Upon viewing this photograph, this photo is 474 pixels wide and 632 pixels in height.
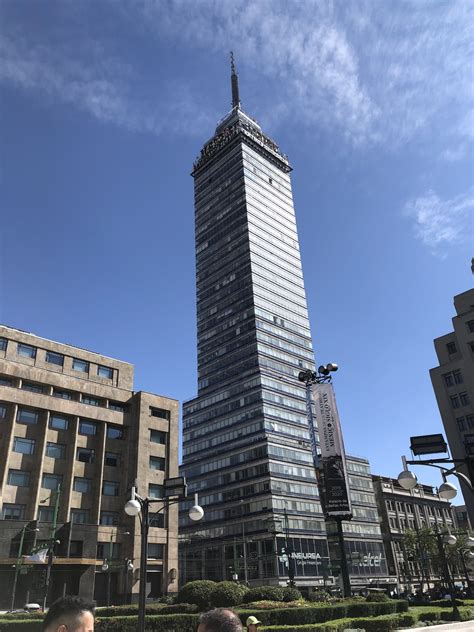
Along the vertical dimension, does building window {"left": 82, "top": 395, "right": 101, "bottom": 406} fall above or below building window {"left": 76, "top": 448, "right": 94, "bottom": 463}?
above

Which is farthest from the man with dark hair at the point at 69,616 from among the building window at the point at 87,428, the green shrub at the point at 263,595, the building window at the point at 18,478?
the building window at the point at 87,428

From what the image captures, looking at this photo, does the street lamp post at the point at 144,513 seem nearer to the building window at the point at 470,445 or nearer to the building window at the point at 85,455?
the building window at the point at 470,445

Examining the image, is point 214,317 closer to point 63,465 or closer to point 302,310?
point 302,310

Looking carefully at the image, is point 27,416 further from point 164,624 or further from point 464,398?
point 464,398

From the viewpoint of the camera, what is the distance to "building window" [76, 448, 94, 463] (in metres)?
47.7

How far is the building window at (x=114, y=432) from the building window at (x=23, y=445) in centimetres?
785

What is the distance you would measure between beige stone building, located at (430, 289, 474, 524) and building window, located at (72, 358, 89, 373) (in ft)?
143

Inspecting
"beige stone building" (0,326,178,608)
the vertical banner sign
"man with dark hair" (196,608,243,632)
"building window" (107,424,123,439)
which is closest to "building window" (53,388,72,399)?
"beige stone building" (0,326,178,608)

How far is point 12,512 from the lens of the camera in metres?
41.8

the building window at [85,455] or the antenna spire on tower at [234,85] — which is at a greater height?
the antenna spire on tower at [234,85]

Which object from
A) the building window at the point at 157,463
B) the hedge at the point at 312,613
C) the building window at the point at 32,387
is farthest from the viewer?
the building window at the point at 157,463

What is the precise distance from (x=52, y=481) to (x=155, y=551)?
12.1 meters

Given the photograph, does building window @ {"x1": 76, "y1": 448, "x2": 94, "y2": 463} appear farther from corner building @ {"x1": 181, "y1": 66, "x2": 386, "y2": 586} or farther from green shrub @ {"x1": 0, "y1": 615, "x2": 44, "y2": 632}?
corner building @ {"x1": 181, "y1": 66, "x2": 386, "y2": 586}

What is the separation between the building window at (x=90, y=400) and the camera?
50.8 metres
